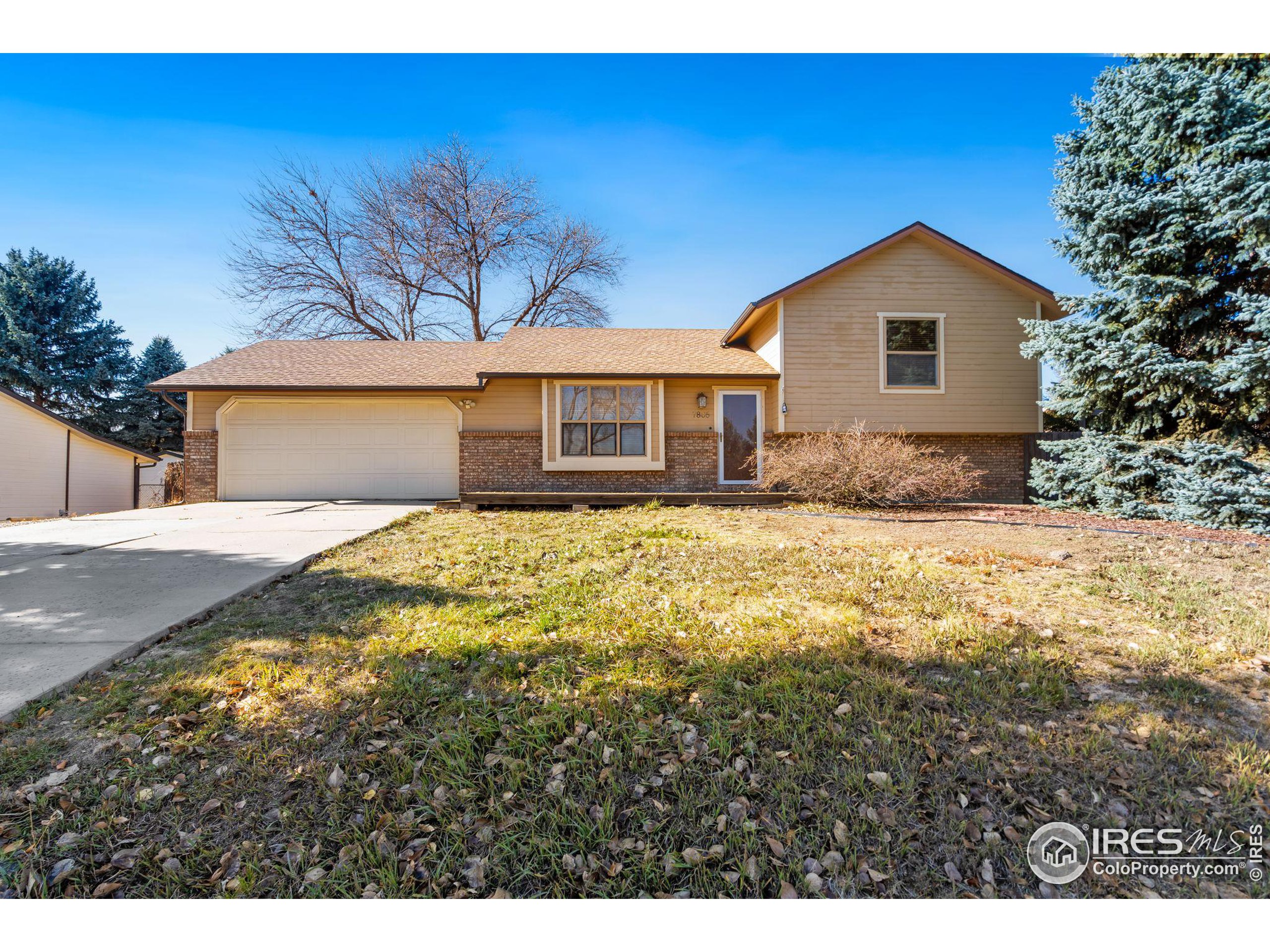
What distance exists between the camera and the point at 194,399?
11891 millimetres

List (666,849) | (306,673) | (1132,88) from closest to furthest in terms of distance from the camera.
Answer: (666,849) < (306,673) < (1132,88)

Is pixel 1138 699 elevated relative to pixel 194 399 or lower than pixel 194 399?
lower

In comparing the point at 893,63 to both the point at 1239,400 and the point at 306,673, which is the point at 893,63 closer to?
the point at 306,673

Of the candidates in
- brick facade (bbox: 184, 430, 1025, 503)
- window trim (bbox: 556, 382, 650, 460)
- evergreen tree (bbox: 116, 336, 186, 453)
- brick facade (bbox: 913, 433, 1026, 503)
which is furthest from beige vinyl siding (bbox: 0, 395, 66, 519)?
brick facade (bbox: 913, 433, 1026, 503)

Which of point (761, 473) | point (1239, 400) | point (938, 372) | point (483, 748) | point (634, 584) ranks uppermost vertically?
point (938, 372)

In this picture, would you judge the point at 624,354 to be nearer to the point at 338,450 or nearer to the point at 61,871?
the point at 338,450

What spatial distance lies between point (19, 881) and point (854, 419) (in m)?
12.0

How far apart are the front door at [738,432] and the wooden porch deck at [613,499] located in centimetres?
155

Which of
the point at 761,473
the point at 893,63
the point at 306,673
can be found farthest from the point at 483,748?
the point at 761,473

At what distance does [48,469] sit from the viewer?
14875 mm

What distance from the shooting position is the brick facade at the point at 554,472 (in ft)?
39.4
